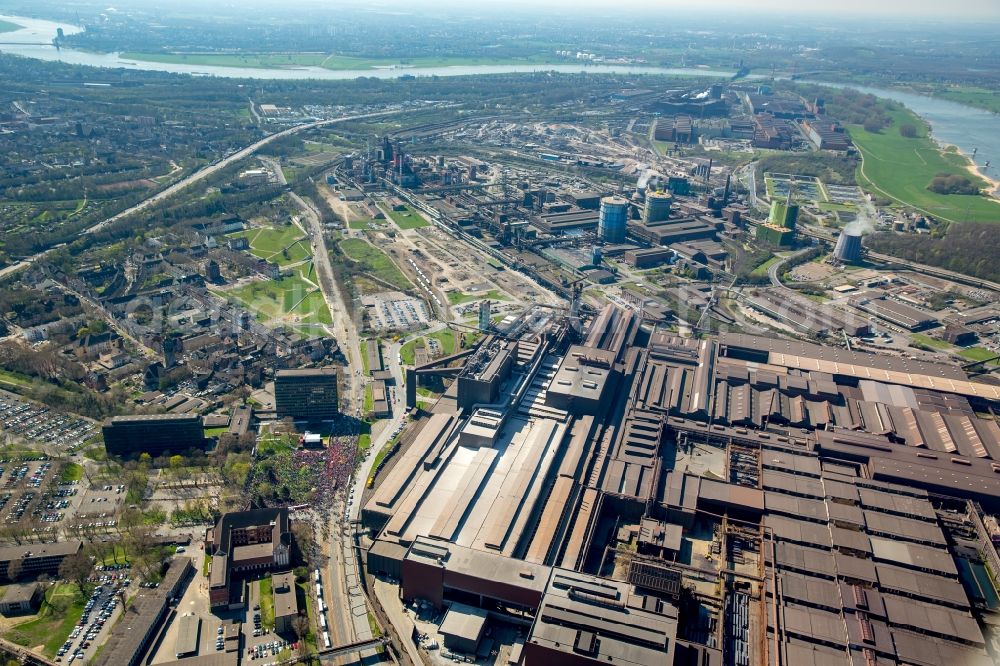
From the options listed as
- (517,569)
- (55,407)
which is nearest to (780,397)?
(517,569)

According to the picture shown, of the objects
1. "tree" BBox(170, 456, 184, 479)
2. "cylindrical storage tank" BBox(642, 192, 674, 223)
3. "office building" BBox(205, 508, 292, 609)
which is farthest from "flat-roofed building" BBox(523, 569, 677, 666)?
"cylindrical storage tank" BBox(642, 192, 674, 223)

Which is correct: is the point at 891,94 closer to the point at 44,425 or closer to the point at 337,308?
the point at 337,308

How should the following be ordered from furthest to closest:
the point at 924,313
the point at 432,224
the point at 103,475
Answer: the point at 432,224 < the point at 924,313 < the point at 103,475

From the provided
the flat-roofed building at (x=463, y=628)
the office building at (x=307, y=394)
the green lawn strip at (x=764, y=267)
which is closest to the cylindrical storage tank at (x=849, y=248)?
the green lawn strip at (x=764, y=267)

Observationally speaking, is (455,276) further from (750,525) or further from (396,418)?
(750,525)

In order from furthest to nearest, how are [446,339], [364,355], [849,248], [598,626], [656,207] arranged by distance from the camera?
[656,207], [849,248], [446,339], [364,355], [598,626]

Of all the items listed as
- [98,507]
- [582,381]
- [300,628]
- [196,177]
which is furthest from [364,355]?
[196,177]

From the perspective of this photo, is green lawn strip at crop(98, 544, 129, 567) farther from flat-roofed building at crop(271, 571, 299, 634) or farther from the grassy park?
the grassy park
